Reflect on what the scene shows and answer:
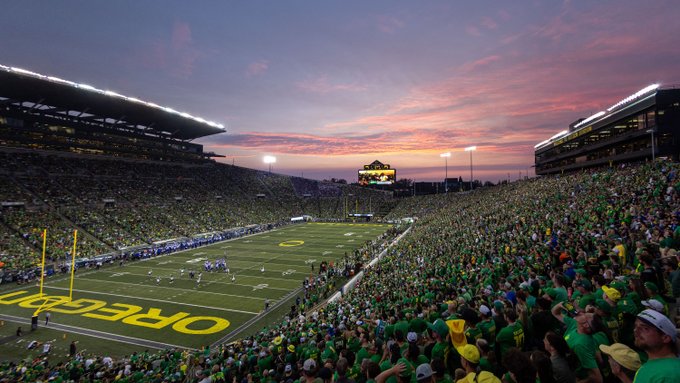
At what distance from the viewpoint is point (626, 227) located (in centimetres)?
1184

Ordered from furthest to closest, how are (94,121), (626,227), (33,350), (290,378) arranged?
(94,121) → (33,350) → (626,227) → (290,378)

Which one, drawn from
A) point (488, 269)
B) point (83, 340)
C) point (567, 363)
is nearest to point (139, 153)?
point (83, 340)

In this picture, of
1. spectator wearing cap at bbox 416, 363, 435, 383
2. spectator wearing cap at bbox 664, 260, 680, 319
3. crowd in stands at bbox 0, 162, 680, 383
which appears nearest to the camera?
spectator wearing cap at bbox 416, 363, 435, 383

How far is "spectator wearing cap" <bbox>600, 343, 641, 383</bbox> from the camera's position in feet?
8.80

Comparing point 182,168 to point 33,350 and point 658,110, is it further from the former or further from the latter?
point 658,110

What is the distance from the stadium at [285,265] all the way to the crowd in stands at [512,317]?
1.7 inches

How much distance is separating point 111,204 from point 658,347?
54278 mm

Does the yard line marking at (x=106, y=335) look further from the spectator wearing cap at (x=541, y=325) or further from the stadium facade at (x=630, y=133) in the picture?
the stadium facade at (x=630, y=133)

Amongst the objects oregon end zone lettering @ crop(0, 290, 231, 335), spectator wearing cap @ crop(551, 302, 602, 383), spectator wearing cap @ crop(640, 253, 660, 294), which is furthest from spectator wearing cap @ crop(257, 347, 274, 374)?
oregon end zone lettering @ crop(0, 290, 231, 335)

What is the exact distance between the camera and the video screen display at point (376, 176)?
8269 centimetres

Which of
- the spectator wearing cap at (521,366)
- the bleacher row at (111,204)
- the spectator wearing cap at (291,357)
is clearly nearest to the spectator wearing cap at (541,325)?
the spectator wearing cap at (521,366)

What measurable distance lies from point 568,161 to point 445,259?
48.6 meters

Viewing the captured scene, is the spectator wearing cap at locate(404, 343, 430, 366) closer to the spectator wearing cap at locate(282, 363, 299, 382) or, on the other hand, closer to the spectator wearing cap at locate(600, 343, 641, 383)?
the spectator wearing cap at locate(600, 343, 641, 383)

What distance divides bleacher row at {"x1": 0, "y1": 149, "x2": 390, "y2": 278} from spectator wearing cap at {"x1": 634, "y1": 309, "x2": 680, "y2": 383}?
36.9m
